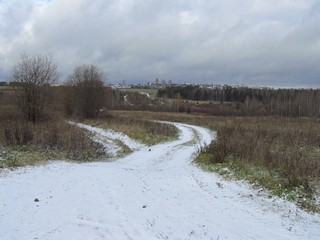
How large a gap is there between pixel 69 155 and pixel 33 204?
1105cm

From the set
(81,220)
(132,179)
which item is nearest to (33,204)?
(81,220)

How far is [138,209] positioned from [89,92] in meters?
56.3

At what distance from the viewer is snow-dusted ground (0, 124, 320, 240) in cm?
758

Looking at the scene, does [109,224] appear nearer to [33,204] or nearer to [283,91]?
[33,204]

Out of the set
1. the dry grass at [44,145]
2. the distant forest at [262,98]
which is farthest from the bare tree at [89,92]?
the distant forest at [262,98]

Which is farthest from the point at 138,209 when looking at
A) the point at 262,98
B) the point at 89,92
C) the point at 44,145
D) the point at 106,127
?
the point at 262,98

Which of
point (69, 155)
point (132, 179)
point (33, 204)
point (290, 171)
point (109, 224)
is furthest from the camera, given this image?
point (69, 155)

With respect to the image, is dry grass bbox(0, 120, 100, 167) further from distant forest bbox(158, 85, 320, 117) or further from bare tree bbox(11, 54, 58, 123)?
distant forest bbox(158, 85, 320, 117)

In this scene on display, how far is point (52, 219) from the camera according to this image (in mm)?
8188

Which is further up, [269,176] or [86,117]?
[269,176]

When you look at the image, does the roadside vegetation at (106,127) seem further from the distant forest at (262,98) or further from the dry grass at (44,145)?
the distant forest at (262,98)

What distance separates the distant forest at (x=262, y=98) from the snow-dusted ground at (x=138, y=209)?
96.6m

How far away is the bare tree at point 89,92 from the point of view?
63.4 m

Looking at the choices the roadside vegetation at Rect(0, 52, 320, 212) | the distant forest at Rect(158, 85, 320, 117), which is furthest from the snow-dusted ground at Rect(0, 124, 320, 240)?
the distant forest at Rect(158, 85, 320, 117)
